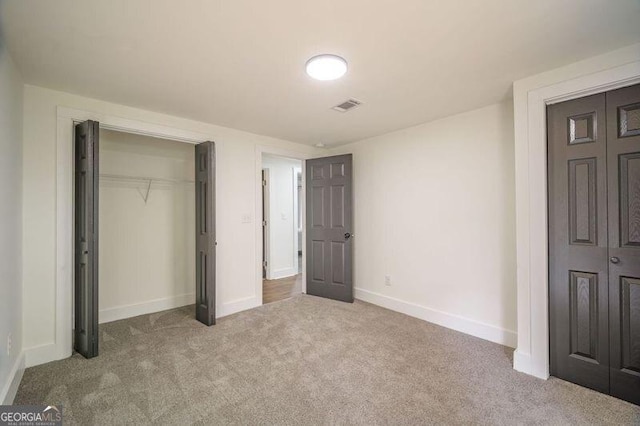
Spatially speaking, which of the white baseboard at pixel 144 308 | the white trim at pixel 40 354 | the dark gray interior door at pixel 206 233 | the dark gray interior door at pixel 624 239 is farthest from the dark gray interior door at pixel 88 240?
the dark gray interior door at pixel 624 239

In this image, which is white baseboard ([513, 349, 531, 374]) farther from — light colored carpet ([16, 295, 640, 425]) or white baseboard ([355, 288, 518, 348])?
white baseboard ([355, 288, 518, 348])

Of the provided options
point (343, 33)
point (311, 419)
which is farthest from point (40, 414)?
point (343, 33)

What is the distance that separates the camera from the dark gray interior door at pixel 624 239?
1.85m

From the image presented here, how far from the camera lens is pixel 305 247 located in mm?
4520

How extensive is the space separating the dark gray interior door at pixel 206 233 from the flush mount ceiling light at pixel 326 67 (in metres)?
1.67

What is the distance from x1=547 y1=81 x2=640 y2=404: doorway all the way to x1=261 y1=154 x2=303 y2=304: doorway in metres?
3.83

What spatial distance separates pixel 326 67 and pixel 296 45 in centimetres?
28

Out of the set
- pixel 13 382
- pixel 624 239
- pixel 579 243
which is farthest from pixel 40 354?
pixel 624 239

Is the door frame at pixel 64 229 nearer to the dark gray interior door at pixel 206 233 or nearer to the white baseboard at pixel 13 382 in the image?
the white baseboard at pixel 13 382

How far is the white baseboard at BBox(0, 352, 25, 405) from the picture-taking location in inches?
69.3

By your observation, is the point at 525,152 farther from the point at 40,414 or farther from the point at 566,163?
the point at 40,414

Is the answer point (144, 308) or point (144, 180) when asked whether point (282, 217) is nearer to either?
point (144, 180)

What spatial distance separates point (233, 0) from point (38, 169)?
7.50 ft

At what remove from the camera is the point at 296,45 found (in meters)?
1.80
